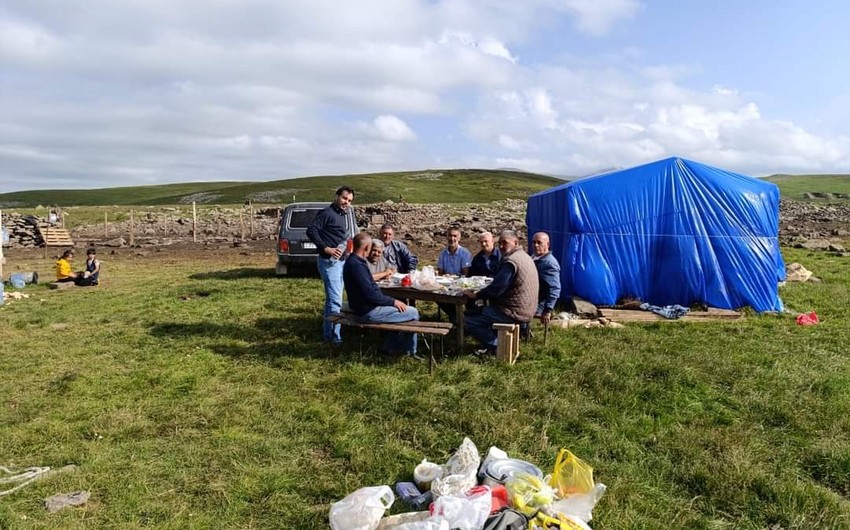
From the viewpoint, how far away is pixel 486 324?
23.4 ft

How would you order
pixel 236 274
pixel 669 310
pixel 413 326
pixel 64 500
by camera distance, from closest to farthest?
pixel 64 500 → pixel 413 326 → pixel 669 310 → pixel 236 274

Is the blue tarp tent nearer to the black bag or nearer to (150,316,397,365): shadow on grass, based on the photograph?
(150,316,397,365): shadow on grass

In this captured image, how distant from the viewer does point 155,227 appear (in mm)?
34531

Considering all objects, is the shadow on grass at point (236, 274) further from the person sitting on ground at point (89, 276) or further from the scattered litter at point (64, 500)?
the scattered litter at point (64, 500)

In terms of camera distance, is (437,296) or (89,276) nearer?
(437,296)

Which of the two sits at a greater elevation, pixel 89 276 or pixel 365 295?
pixel 365 295

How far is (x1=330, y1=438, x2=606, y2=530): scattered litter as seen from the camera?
3.27 metres

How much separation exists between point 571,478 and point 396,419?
1937 millimetres

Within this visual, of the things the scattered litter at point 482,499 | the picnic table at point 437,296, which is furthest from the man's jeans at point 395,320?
Result: the scattered litter at point 482,499

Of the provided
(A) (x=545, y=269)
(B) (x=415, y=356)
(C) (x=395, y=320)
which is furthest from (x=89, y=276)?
(A) (x=545, y=269)

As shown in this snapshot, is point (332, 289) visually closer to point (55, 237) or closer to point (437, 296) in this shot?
point (437, 296)

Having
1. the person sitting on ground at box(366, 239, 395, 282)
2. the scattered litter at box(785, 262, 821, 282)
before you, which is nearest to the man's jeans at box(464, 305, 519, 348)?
the person sitting on ground at box(366, 239, 395, 282)

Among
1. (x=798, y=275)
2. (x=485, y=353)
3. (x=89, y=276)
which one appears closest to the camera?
(x=485, y=353)

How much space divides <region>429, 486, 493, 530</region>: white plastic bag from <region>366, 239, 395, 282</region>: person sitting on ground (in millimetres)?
4353
